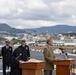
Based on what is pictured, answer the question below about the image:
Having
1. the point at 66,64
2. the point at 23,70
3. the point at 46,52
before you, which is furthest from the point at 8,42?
the point at 23,70

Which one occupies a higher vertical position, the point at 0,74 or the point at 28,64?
the point at 28,64

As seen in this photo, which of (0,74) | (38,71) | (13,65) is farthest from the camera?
(0,74)

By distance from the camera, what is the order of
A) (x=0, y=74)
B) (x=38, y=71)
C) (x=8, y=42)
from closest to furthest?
(x=38, y=71)
(x=8, y=42)
(x=0, y=74)

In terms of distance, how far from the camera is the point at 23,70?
7355mm

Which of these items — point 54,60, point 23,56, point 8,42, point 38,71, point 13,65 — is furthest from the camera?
point 8,42

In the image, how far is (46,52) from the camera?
9133mm

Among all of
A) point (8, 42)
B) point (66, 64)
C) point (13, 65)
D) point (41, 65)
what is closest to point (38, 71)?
point (41, 65)

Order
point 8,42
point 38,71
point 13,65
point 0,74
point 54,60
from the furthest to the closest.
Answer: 1. point 0,74
2. point 8,42
3. point 54,60
4. point 13,65
5. point 38,71

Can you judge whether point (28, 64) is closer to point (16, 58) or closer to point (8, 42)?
point (16, 58)

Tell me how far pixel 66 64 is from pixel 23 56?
3.56 feet

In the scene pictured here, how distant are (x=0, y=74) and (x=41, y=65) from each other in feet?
16.6

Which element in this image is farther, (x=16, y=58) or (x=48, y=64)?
(x=48, y=64)

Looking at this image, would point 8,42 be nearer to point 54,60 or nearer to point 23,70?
point 54,60

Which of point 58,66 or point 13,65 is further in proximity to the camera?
point 58,66
